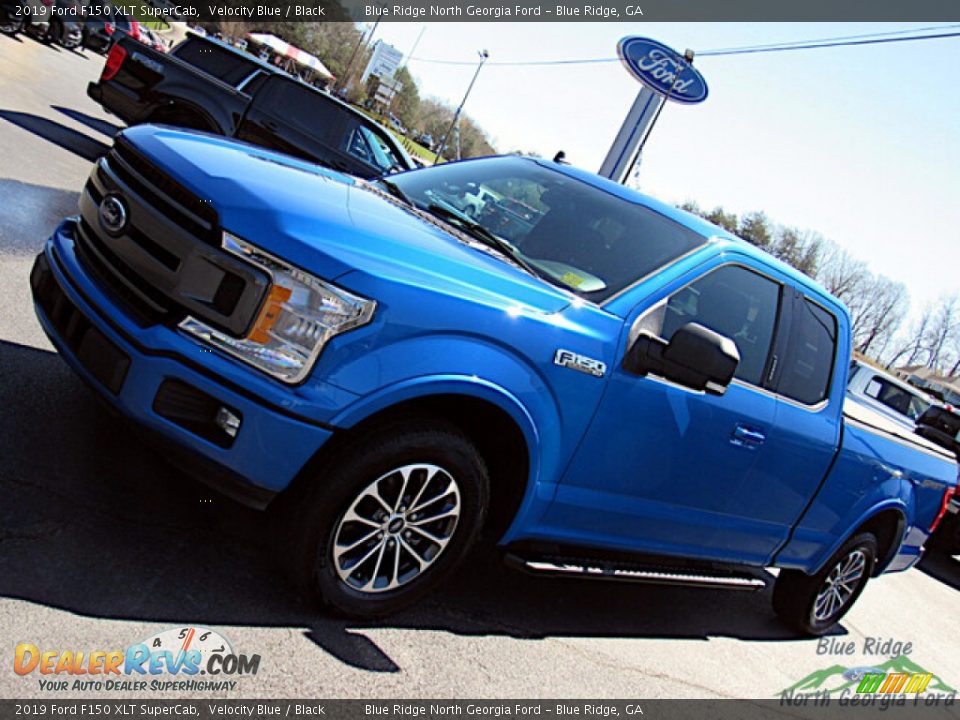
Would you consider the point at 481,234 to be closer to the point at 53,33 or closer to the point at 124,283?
the point at 124,283

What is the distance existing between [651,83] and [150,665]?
17.3m

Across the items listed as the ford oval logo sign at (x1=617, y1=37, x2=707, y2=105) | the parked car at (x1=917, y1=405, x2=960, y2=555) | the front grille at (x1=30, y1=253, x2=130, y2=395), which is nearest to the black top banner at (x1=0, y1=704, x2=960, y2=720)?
the front grille at (x1=30, y1=253, x2=130, y2=395)

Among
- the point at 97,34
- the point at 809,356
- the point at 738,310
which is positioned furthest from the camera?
the point at 97,34

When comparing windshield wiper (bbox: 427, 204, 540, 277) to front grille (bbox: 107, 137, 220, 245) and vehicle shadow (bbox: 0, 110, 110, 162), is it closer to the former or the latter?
front grille (bbox: 107, 137, 220, 245)

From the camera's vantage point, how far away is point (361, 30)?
9769 centimetres

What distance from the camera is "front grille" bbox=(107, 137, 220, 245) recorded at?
292 cm

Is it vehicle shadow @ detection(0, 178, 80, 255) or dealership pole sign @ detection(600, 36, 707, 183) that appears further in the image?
dealership pole sign @ detection(600, 36, 707, 183)

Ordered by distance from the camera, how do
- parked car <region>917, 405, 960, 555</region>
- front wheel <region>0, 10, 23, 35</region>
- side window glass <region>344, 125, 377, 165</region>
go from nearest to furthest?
1. parked car <region>917, 405, 960, 555</region>
2. side window glass <region>344, 125, 377, 165</region>
3. front wheel <region>0, 10, 23, 35</region>

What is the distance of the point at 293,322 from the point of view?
2.80 metres

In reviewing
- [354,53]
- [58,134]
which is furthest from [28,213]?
[354,53]

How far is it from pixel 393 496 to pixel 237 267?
998 millimetres

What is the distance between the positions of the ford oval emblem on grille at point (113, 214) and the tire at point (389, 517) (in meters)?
1.24

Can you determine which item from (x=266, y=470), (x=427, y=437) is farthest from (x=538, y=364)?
(x=266, y=470)

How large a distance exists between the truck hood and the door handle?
1211mm
